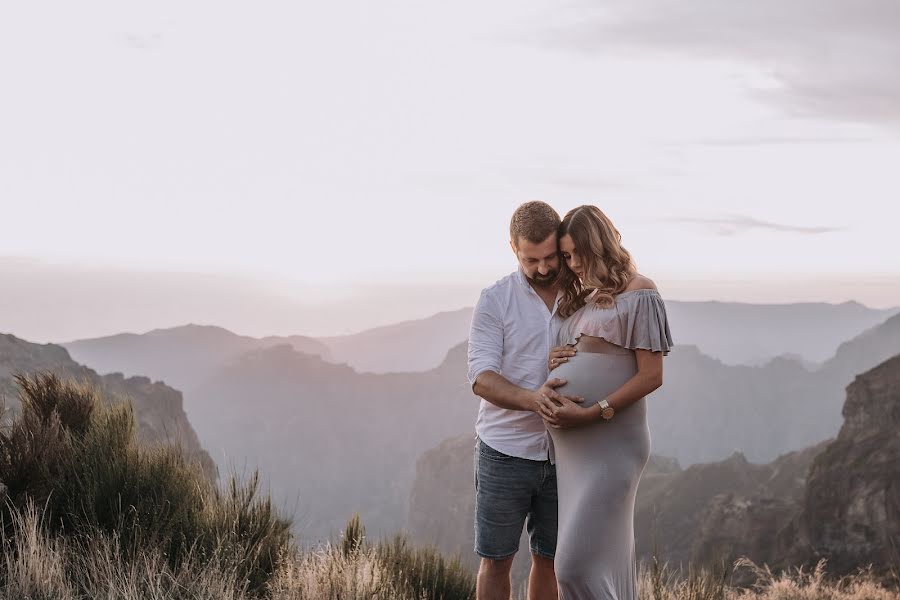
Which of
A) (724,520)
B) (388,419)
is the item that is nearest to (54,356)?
(724,520)

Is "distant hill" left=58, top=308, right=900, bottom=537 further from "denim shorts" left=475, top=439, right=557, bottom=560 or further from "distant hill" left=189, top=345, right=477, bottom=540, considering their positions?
"denim shorts" left=475, top=439, right=557, bottom=560

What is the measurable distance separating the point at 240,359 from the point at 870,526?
171 metres

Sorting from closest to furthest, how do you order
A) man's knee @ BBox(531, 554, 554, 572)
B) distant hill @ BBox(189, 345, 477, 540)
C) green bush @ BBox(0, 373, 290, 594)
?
man's knee @ BBox(531, 554, 554, 572) → green bush @ BBox(0, 373, 290, 594) → distant hill @ BBox(189, 345, 477, 540)

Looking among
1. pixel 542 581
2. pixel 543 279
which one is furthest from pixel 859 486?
pixel 543 279

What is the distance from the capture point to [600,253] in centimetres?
364

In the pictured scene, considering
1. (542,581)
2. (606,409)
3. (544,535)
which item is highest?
(606,409)

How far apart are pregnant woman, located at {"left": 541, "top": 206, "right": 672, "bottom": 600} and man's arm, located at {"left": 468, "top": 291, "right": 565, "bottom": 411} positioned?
12 cm

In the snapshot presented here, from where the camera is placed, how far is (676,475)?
76.4 metres

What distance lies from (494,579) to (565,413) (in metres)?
1.21

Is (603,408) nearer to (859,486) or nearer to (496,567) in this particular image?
(496,567)

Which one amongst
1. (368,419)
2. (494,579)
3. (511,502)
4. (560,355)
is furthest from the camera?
(368,419)

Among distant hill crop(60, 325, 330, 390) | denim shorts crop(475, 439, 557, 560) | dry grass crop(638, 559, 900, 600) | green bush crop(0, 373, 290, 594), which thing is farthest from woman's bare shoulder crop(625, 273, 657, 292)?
distant hill crop(60, 325, 330, 390)

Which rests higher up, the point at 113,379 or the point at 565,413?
the point at 565,413

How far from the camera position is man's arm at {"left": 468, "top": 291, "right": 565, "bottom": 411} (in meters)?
3.81
